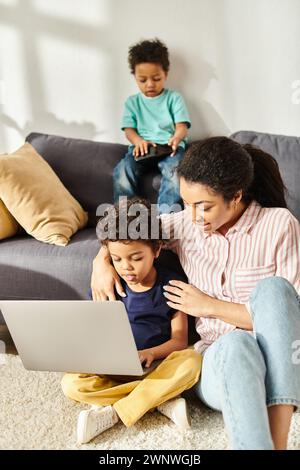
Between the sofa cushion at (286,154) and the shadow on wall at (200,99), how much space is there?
0.24 meters

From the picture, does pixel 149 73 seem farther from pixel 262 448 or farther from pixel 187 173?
pixel 262 448

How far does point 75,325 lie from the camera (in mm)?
1572

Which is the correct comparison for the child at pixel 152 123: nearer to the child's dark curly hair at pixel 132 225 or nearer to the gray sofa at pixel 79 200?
the gray sofa at pixel 79 200

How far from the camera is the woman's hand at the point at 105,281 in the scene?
5.77 ft

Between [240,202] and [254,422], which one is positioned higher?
[240,202]

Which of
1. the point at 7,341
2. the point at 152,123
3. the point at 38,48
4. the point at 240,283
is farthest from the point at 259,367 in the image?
the point at 38,48

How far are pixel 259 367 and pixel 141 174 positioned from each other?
140 centimetres

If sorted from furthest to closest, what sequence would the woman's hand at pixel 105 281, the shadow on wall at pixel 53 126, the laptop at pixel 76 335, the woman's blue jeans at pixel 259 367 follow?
the shadow on wall at pixel 53 126, the woman's hand at pixel 105 281, the laptop at pixel 76 335, the woman's blue jeans at pixel 259 367

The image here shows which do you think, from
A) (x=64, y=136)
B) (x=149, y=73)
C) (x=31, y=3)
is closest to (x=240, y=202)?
(x=149, y=73)

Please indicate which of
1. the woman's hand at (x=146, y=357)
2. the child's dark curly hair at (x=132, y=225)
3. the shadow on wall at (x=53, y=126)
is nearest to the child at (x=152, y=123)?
the shadow on wall at (x=53, y=126)

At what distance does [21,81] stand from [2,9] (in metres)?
0.34

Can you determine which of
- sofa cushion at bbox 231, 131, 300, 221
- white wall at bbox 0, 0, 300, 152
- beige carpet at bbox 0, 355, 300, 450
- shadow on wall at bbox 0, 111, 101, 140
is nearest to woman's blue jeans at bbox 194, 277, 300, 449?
beige carpet at bbox 0, 355, 300, 450

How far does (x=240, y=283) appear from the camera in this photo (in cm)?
167
